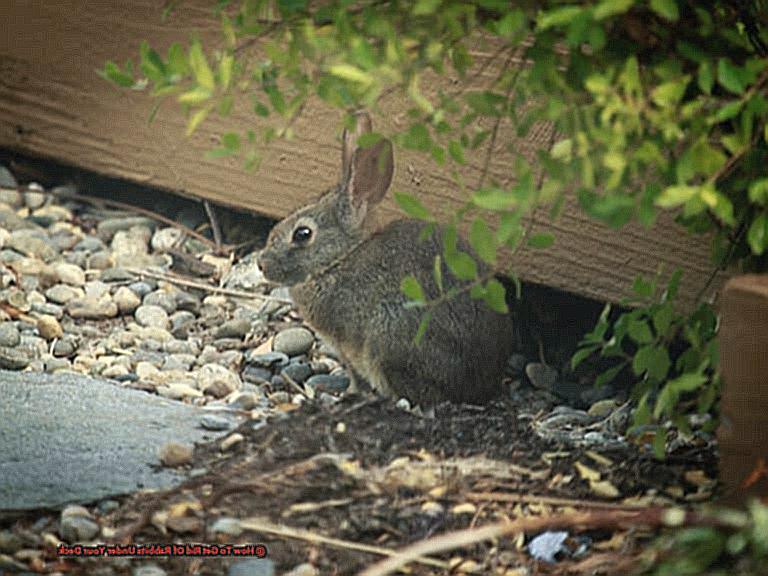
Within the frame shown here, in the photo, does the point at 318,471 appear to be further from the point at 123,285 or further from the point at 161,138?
the point at 161,138

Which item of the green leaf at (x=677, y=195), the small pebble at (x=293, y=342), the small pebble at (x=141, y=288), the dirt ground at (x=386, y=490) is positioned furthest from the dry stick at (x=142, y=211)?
the green leaf at (x=677, y=195)

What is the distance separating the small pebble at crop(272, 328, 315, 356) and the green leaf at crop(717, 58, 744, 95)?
2.32 m

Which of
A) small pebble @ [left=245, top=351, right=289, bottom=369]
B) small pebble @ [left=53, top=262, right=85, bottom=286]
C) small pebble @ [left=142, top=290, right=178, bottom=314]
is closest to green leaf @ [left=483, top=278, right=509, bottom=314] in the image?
small pebble @ [left=245, top=351, right=289, bottom=369]

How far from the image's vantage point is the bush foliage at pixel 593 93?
2859 millimetres

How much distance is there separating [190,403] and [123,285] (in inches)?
47.3

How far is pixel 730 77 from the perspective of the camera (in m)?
2.93

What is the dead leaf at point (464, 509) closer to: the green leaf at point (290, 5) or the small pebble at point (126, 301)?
the green leaf at point (290, 5)

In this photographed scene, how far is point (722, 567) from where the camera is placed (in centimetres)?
277

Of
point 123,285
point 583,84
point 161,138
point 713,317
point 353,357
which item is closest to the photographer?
point 583,84

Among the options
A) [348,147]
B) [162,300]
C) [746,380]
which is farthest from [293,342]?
[746,380]

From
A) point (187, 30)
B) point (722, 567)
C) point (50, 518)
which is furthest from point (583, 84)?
point (187, 30)

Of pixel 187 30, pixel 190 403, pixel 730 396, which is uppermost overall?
pixel 187 30

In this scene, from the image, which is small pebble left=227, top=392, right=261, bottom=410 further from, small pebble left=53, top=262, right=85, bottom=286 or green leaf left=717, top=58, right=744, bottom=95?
green leaf left=717, top=58, right=744, bottom=95

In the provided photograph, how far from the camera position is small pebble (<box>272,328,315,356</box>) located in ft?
16.3
